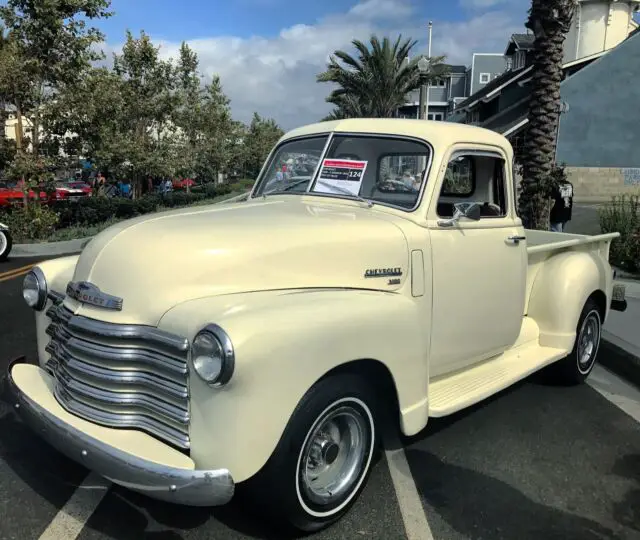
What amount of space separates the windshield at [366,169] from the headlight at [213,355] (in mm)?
1720

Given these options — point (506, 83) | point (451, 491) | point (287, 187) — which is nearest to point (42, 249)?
point (287, 187)

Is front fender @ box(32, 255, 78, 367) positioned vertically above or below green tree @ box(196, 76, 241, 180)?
below

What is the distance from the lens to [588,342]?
4988mm

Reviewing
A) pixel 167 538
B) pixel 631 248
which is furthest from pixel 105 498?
pixel 631 248

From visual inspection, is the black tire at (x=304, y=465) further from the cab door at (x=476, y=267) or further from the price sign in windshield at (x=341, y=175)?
the price sign in windshield at (x=341, y=175)

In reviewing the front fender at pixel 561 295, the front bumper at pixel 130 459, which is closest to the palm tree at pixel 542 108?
the front fender at pixel 561 295

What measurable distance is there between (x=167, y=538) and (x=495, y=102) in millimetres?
35637

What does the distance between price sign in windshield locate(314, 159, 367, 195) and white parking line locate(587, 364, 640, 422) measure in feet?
9.19

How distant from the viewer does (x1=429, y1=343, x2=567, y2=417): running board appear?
337 centimetres

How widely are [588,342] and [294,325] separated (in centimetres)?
359

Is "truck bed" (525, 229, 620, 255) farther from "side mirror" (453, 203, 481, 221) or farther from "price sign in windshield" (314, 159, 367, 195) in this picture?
"price sign in windshield" (314, 159, 367, 195)

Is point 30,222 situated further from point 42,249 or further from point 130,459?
point 130,459

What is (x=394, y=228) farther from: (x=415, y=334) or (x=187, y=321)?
(x=187, y=321)

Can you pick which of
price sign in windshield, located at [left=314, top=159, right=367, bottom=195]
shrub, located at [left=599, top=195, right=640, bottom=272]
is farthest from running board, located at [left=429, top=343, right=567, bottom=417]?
shrub, located at [left=599, top=195, right=640, bottom=272]
